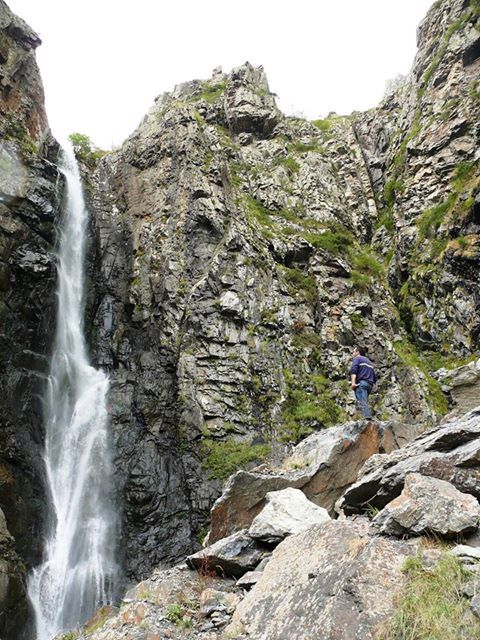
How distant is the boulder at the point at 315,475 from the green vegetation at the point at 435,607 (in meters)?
5.55

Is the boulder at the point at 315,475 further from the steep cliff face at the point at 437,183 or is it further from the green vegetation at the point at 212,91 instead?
the green vegetation at the point at 212,91

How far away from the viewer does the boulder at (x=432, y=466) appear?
582cm

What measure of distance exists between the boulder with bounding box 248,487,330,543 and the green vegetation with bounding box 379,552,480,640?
2716 mm

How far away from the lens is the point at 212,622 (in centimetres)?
555

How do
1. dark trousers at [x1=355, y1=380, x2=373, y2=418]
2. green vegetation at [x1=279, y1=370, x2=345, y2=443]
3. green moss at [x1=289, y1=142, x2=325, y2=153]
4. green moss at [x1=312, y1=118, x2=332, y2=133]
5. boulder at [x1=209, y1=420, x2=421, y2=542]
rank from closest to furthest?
boulder at [x1=209, y1=420, x2=421, y2=542] → dark trousers at [x1=355, y1=380, x2=373, y2=418] → green vegetation at [x1=279, y1=370, x2=345, y2=443] → green moss at [x1=289, y1=142, x2=325, y2=153] → green moss at [x1=312, y1=118, x2=332, y2=133]

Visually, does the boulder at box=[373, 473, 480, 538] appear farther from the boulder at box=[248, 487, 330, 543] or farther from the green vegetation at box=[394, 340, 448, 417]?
the green vegetation at box=[394, 340, 448, 417]

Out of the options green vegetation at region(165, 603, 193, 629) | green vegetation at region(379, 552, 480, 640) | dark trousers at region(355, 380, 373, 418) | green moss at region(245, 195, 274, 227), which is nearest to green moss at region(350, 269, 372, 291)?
green moss at region(245, 195, 274, 227)

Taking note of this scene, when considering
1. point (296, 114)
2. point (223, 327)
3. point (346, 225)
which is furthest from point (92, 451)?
point (296, 114)

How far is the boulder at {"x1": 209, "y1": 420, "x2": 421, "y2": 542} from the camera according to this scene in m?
9.52

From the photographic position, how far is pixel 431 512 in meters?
4.96

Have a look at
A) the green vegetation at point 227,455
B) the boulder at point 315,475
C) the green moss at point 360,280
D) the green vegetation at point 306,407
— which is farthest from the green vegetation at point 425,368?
the boulder at point 315,475

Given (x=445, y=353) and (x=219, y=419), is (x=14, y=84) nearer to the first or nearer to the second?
(x=219, y=419)

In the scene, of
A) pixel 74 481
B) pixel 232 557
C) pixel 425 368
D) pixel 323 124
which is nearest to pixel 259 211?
pixel 425 368

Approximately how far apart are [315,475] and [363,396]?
2757mm
